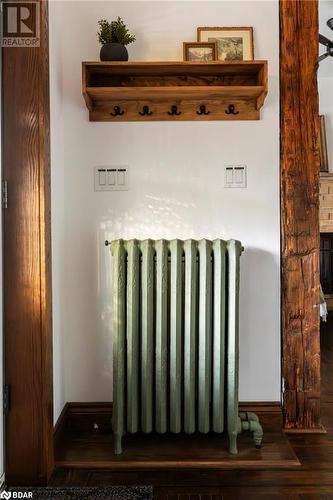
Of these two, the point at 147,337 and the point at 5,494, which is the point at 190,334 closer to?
the point at 147,337

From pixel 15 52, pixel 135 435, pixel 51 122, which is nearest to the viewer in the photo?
pixel 15 52

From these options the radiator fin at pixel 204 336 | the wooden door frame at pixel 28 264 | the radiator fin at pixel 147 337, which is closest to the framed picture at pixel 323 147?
the radiator fin at pixel 204 336

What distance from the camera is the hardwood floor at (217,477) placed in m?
1.80

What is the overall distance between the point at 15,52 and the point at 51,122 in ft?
1.11

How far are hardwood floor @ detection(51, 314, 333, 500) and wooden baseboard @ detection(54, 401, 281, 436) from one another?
0.13m

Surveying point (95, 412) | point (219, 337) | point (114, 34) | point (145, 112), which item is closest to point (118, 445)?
point (95, 412)

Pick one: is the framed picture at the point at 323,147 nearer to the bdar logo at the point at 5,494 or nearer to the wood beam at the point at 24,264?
the wood beam at the point at 24,264

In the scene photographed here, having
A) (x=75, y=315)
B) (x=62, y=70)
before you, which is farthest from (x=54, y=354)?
(x=62, y=70)

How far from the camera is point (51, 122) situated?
210 cm

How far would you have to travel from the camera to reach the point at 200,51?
232cm

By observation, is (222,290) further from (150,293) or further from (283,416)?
(283,416)

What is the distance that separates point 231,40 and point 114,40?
59 cm

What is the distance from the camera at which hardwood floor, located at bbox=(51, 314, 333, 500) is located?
1.80 meters

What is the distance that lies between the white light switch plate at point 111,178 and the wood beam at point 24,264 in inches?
20.0
